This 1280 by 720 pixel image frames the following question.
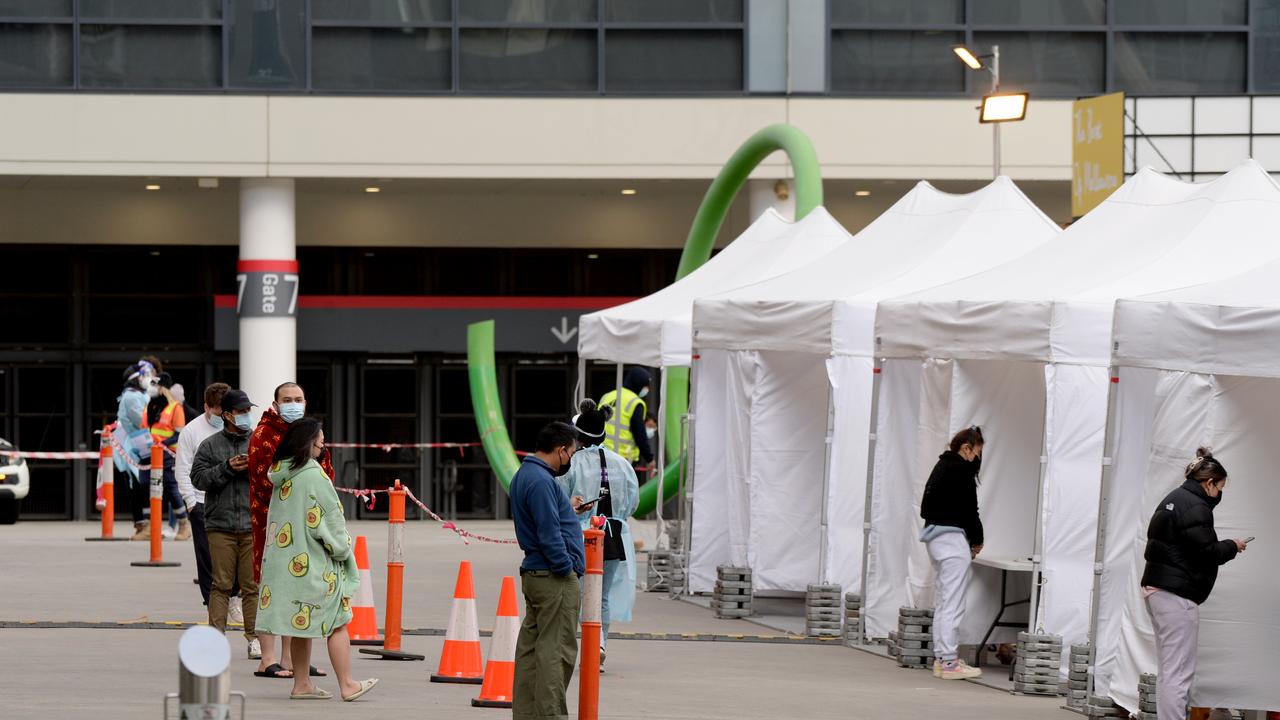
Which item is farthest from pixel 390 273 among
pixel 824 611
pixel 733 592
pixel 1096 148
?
pixel 824 611

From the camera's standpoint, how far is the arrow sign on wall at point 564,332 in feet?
100

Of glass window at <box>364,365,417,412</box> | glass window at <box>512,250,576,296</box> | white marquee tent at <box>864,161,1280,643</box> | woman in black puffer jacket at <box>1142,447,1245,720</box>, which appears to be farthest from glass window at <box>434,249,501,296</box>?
woman in black puffer jacket at <box>1142,447,1245,720</box>

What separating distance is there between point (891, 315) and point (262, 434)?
501 centimetres

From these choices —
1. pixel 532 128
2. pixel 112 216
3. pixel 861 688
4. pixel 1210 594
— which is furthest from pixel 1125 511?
pixel 112 216

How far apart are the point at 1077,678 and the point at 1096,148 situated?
14.3 metres

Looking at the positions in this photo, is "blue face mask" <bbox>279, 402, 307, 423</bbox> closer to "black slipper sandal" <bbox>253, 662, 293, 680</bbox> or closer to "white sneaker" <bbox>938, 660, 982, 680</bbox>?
"black slipper sandal" <bbox>253, 662, 293, 680</bbox>

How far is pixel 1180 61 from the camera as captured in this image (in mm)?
28484

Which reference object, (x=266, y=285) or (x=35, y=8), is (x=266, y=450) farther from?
(x=35, y=8)

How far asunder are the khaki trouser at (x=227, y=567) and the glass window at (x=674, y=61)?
16.5 metres

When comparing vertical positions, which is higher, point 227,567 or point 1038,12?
point 1038,12

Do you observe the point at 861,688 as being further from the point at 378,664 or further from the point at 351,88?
the point at 351,88

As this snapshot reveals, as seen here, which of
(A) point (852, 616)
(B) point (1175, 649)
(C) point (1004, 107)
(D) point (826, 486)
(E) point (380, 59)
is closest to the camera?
(B) point (1175, 649)

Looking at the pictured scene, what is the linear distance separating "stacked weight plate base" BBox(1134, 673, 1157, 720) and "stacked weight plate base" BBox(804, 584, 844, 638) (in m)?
4.87

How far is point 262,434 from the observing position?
1196 centimetres
